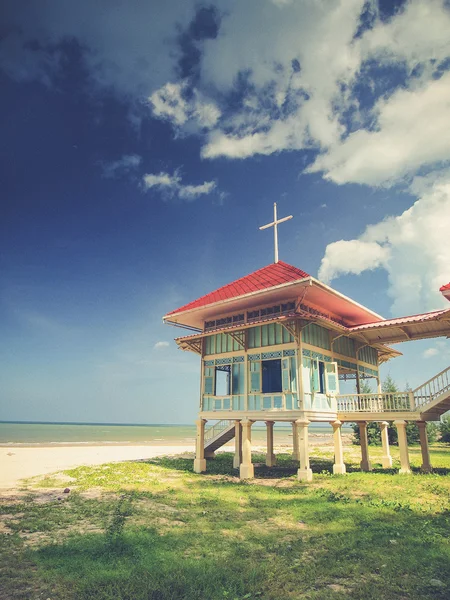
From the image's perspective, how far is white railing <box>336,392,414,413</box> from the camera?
16312 mm

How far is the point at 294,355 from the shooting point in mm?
16875

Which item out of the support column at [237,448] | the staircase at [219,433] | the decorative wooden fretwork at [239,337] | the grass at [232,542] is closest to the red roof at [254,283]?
the decorative wooden fretwork at [239,337]

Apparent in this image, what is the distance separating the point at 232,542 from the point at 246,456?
944 cm

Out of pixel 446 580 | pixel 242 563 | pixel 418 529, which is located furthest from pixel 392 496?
pixel 242 563

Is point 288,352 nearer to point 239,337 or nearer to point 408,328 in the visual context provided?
point 239,337

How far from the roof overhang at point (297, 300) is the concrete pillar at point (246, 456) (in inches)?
220

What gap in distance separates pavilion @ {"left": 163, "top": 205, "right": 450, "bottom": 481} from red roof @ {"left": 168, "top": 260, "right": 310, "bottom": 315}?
9cm

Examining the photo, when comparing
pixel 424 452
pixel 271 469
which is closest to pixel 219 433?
pixel 271 469

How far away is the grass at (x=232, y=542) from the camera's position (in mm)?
6094

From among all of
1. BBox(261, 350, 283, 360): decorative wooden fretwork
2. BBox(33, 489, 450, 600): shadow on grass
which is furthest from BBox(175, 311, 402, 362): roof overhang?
BBox(33, 489, 450, 600): shadow on grass

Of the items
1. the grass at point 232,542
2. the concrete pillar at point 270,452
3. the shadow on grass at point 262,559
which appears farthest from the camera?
the concrete pillar at point 270,452

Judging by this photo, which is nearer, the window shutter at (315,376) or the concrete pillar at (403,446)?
the concrete pillar at (403,446)

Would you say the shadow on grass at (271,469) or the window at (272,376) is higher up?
the window at (272,376)

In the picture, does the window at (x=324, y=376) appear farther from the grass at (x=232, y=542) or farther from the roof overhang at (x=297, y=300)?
the grass at (x=232, y=542)
